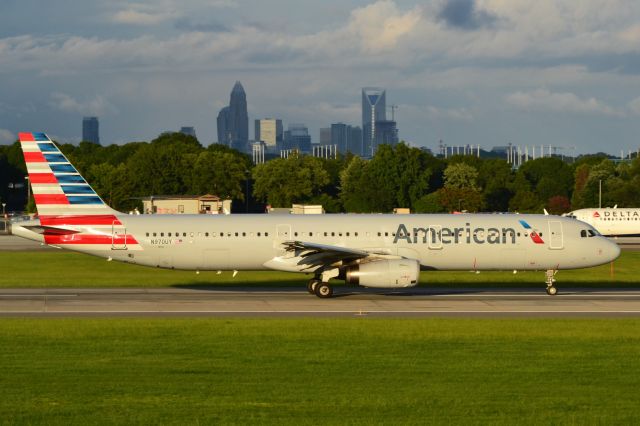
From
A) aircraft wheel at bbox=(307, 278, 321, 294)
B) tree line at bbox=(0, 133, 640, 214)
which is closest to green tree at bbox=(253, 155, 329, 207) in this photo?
tree line at bbox=(0, 133, 640, 214)

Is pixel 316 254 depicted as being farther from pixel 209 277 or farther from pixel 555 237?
pixel 209 277

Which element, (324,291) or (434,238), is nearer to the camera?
(324,291)

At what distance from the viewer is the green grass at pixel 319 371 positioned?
705 inches

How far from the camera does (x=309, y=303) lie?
37.4 metres

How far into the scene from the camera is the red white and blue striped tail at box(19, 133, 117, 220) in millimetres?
40844

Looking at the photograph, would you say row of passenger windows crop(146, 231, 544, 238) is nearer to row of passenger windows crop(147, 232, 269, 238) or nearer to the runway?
row of passenger windows crop(147, 232, 269, 238)

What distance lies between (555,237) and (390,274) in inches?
311

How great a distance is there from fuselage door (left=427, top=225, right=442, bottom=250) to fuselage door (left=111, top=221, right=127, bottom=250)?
41.2 ft

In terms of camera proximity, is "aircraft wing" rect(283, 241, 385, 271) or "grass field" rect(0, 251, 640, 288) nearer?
"aircraft wing" rect(283, 241, 385, 271)

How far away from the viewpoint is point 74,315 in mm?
33344

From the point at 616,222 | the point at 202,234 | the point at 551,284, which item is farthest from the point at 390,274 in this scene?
the point at 616,222

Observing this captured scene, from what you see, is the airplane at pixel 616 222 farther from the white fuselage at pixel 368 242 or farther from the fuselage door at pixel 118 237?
the fuselage door at pixel 118 237

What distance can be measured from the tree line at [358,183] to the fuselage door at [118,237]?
96634 mm

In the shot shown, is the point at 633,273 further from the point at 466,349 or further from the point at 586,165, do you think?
the point at 586,165
